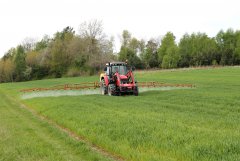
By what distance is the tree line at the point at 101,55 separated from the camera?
83.7m

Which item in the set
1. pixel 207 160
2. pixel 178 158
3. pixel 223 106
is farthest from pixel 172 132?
pixel 223 106

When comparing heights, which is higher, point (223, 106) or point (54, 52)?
point (54, 52)

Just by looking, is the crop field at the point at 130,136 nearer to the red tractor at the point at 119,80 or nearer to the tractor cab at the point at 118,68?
the red tractor at the point at 119,80

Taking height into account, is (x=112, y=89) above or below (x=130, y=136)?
above

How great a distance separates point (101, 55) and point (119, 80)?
58.7 metres

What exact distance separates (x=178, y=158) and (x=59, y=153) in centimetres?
318

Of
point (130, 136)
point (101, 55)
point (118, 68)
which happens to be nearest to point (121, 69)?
point (118, 68)

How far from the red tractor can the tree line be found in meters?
55.5

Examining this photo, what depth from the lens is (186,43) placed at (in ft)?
294

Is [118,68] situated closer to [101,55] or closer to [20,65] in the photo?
[101,55]

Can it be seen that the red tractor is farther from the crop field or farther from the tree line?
the tree line

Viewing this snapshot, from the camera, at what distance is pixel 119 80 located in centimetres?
2511

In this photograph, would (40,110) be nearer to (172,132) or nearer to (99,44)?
(172,132)

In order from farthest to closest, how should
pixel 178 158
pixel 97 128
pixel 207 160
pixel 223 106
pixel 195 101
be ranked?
pixel 195 101, pixel 223 106, pixel 97 128, pixel 178 158, pixel 207 160
